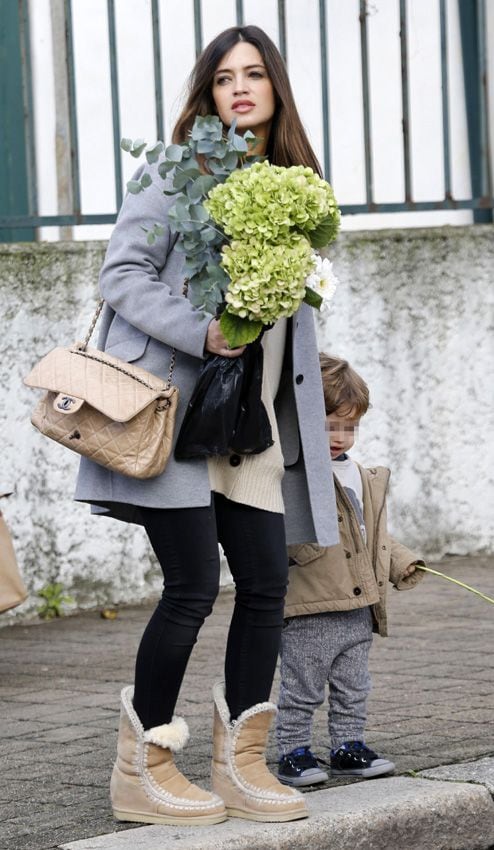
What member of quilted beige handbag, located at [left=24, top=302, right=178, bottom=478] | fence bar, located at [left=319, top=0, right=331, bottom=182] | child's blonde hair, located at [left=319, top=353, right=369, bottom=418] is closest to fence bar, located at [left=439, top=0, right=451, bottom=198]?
fence bar, located at [left=319, top=0, right=331, bottom=182]

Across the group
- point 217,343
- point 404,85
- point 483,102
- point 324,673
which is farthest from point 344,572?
point 483,102

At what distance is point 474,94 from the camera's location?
24.8ft

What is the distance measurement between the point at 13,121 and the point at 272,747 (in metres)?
3.37

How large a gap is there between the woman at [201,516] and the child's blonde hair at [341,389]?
409 mm

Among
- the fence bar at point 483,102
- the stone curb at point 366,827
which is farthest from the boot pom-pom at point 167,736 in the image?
the fence bar at point 483,102

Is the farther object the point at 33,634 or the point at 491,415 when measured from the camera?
the point at 491,415

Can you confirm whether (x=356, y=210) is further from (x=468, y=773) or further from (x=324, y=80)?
(x=468, y=773)

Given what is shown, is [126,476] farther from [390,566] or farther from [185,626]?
[390,566]

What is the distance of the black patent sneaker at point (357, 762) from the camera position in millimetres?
3945

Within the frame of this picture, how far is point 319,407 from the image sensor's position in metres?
3.74

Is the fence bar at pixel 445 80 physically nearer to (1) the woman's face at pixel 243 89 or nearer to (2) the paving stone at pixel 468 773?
(1) the woman's face at pixel 243 89

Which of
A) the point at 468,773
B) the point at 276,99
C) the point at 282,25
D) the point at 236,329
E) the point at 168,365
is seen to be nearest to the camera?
the point at 236,329

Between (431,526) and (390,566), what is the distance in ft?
10.4

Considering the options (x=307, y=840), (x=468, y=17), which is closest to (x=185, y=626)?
(x=307, y=840)
